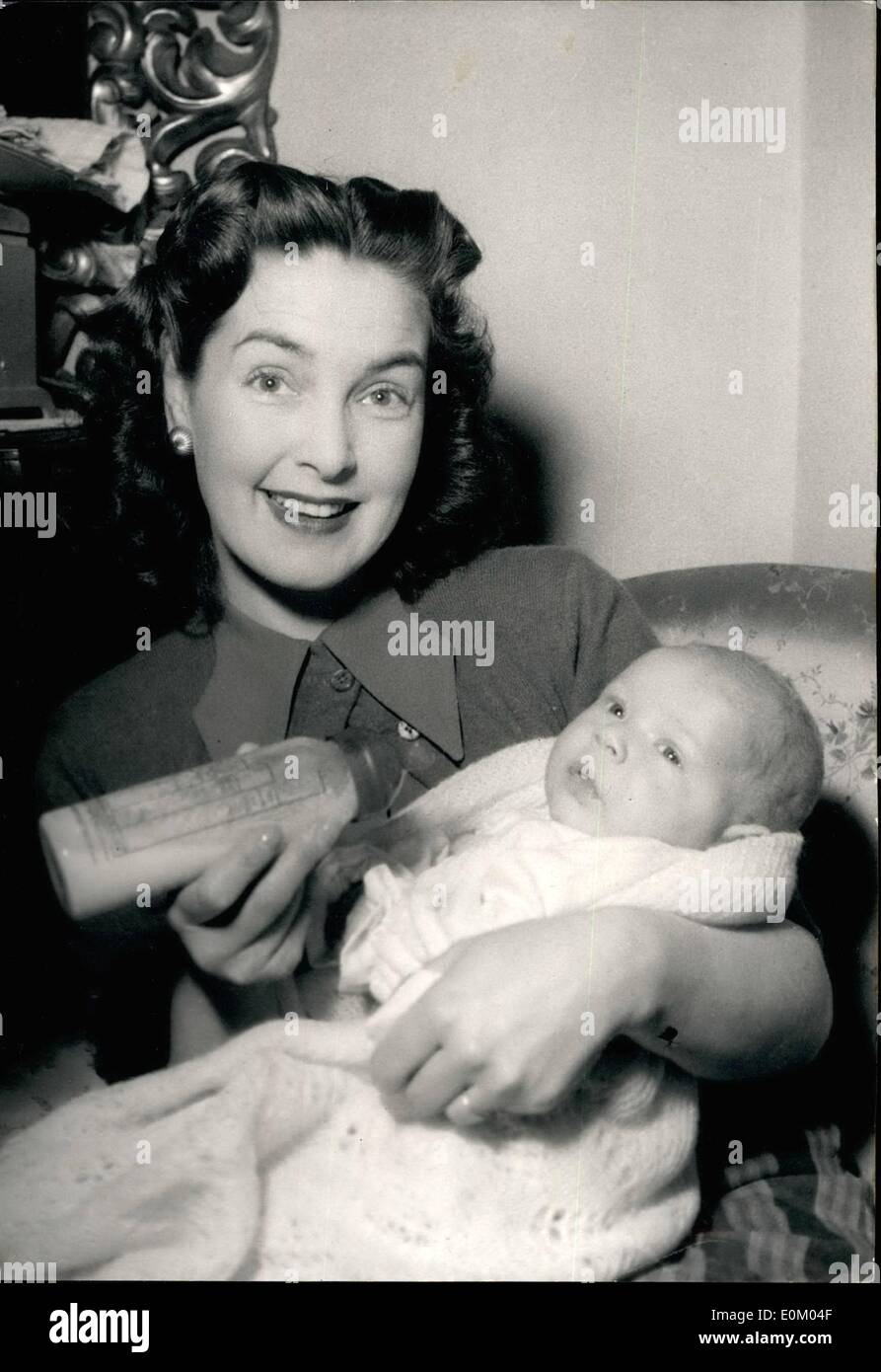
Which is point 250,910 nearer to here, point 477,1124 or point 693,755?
point 477,1124

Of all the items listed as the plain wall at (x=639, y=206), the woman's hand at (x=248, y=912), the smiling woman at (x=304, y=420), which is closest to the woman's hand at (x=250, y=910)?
the woman's hand at (x=248, y=912)

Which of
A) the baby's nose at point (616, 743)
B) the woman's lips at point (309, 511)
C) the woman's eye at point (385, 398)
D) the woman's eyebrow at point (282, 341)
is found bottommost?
the baby's nose at point (616, 743)

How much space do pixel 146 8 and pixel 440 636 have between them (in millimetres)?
533

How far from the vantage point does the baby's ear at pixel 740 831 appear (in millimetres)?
880

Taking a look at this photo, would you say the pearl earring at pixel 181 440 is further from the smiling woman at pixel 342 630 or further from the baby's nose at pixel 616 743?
the baby's nose at pixel 616 743

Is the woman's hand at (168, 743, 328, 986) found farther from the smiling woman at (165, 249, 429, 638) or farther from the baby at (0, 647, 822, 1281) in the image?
the smiling woman at (165, 249, 429, 638)

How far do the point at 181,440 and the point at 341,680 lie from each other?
21 cm

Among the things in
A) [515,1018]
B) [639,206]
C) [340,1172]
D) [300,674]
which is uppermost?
[639,206]

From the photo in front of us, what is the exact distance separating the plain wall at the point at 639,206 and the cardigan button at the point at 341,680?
21cm

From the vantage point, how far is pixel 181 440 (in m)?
0.95

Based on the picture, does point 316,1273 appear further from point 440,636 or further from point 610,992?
point 440,636

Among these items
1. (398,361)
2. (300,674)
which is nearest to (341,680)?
(300,674)

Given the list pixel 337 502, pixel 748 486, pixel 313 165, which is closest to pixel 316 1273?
pixel 337 502

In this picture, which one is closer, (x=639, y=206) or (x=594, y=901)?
(x=594, y=901)
